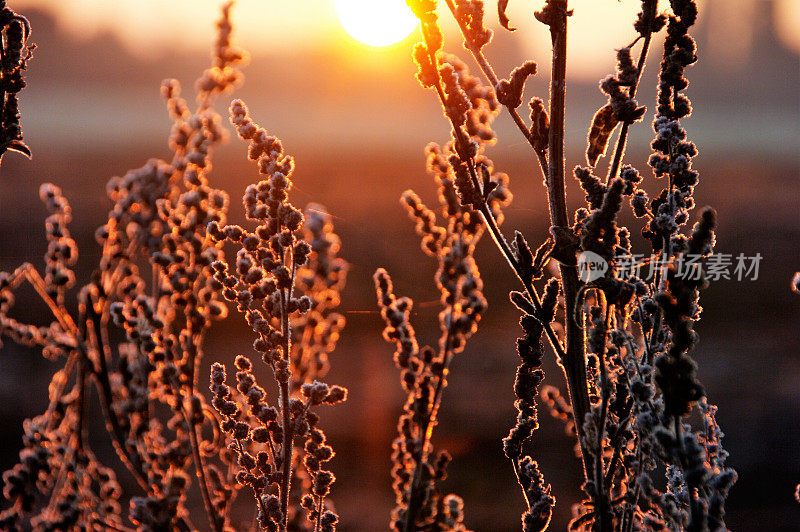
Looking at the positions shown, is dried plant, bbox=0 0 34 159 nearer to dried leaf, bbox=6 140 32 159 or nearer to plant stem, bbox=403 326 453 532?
dried leaf, bbox=6 140 32 159

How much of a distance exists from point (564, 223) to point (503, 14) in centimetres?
34

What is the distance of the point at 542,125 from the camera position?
1.05m

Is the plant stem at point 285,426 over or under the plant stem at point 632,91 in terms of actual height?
under

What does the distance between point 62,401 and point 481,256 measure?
22.0ft

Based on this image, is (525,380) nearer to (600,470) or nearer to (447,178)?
(600,470)

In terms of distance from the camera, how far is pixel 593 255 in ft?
3.29

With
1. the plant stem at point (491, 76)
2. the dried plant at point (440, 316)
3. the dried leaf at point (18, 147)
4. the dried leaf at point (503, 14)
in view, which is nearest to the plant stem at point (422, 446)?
the dried plant at point (440, 316)

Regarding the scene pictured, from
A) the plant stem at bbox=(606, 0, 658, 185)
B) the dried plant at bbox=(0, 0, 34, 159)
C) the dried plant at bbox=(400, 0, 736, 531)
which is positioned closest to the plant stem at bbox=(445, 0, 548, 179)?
the dried plant at bbox=(400, 0, 736, 531)

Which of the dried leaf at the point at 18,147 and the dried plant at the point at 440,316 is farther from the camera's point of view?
the dried leaf at the point at 18,147

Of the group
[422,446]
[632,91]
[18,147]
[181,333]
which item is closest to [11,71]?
[18,147]

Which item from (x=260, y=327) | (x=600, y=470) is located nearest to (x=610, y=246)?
(x=600, y=470)

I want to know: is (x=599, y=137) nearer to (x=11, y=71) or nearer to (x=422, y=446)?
(x=422, y=446)

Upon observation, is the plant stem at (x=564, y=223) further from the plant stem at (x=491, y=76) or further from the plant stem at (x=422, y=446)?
the plant stem at (x=422, y=446)

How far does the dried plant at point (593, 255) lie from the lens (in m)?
1.02
